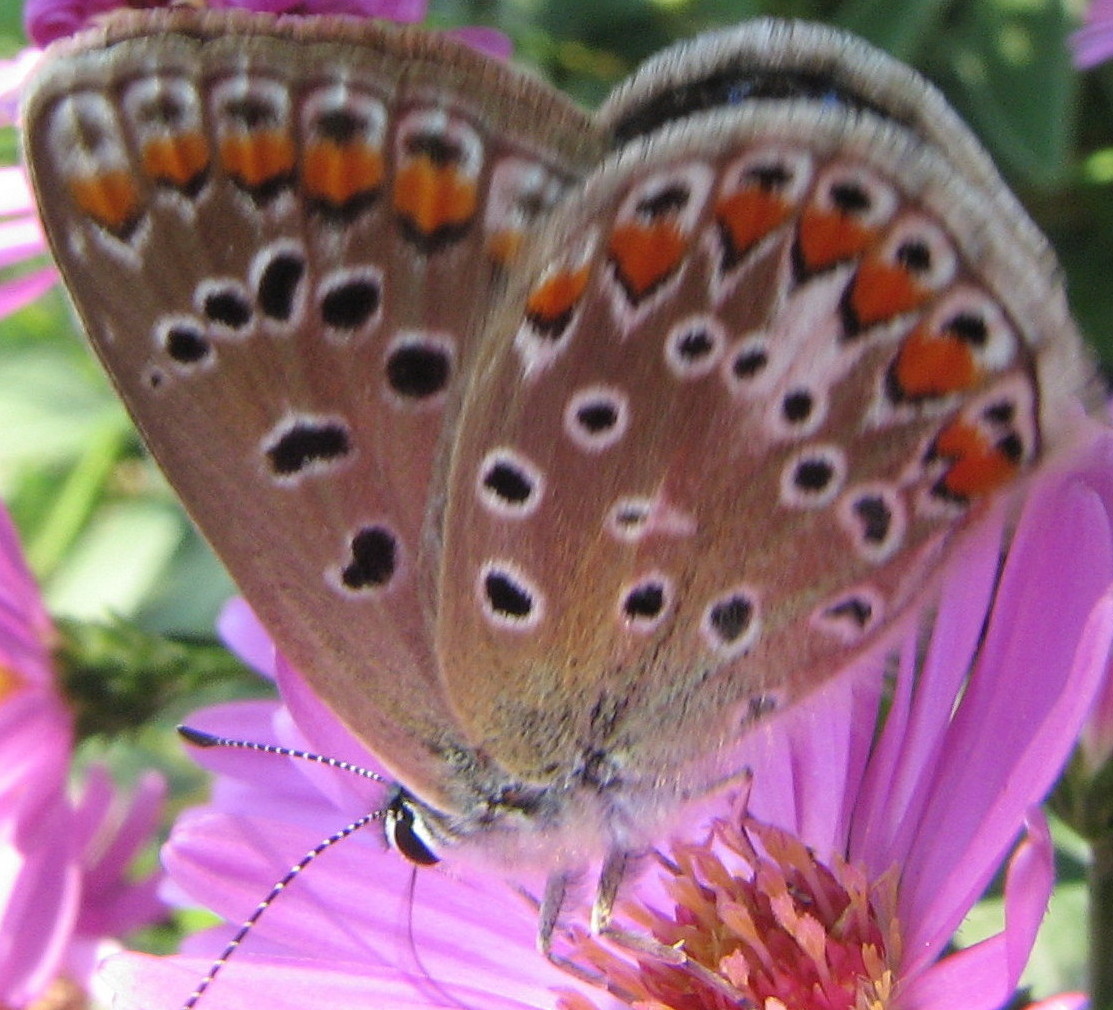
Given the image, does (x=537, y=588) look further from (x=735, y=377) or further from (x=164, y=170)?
(x=164, y=170)

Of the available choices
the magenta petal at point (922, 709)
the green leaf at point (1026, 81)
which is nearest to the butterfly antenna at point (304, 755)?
the magenta petal at point (922, 709)

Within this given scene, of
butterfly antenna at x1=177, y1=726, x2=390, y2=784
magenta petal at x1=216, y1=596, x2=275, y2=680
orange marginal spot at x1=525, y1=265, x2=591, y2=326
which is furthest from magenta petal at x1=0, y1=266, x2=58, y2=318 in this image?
orange marginal spot at x1=525, y1=265, x2=591, y2=326

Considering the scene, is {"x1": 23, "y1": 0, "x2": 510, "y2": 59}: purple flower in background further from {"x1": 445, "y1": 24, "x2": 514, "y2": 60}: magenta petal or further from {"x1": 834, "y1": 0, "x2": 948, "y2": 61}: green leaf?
Result: {"x1": 834, "y1": 0, "x2": 948, "y2": 61}: green leaf

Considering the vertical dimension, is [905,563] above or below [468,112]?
below

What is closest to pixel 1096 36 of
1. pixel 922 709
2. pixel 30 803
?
pixel 922 709

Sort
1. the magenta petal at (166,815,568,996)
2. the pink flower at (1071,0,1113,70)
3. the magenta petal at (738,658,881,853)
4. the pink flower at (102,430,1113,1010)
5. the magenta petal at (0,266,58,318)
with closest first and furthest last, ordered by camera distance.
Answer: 1. the pink flower at (102,430,1113,1010)
2. the magenta petal at (738,658,881,853)
3. the magenta petal at (166,815,568,996)
4. the pink flower at (1071,0,1113,70)
5. the magenta petal at (0,266,58,318)

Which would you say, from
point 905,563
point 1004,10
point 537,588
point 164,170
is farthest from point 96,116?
point 1004,10
